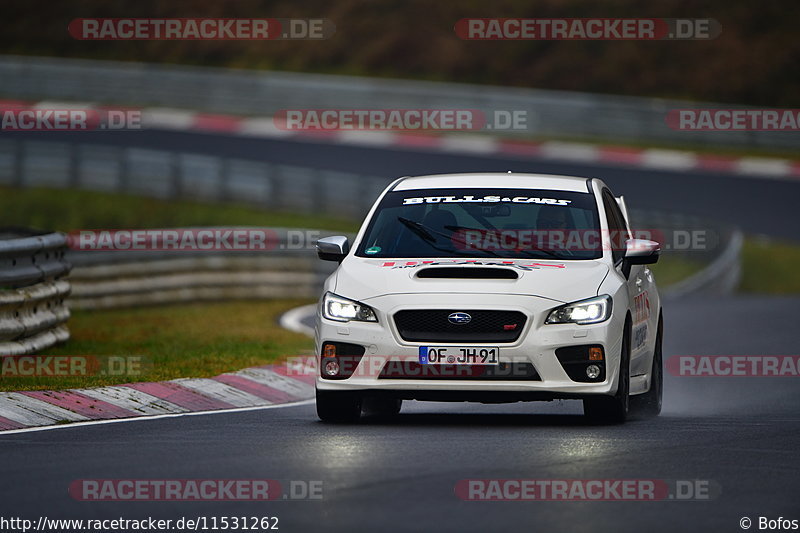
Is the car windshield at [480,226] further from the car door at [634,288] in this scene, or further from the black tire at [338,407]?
the black tire at [338,407]

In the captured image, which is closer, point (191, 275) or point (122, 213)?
point (191, 275)

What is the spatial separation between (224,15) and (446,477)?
45645 mm

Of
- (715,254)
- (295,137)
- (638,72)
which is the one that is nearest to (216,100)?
(295,137)

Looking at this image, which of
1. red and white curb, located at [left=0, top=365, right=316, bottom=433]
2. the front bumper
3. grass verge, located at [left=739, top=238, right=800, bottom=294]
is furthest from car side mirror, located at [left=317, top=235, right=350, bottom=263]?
grass verge, located at [left=739, top=238, right=800, bottom=294]

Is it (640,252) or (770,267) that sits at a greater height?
(640,252)

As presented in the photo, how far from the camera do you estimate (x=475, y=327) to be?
1051 cm

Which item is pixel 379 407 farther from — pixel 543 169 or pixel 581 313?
pixel 543 169

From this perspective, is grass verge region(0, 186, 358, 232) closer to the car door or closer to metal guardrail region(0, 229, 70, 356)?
metal guardrail region(0, 229, 70, 356)

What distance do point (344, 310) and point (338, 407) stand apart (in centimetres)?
65

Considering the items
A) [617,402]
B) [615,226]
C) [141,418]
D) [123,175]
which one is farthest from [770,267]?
[141,418]

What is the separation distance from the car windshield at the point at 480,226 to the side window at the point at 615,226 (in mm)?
197

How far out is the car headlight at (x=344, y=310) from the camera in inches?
420

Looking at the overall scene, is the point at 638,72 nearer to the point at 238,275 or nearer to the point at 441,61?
the point at 441,61

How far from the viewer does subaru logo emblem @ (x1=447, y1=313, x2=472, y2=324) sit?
10.5 meters
